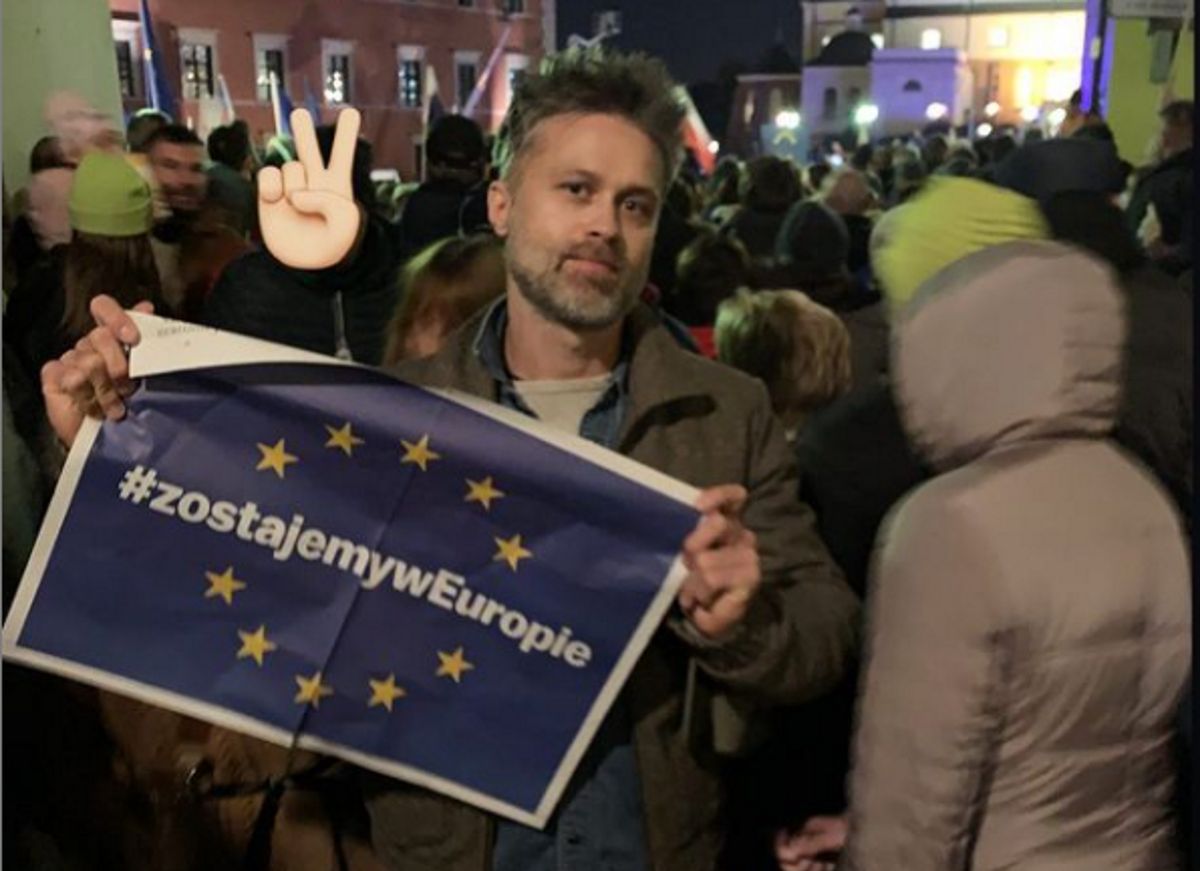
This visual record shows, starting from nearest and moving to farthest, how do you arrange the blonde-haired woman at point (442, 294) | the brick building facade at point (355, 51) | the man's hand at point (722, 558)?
the man's hand at point (722, 558) < the blonde-haired woman at point (442, 294) < the brick building facade at point (355, 51)

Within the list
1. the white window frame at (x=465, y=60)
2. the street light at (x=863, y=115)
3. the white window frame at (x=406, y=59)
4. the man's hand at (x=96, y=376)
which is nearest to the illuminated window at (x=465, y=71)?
the white window frame at (x=465, y=60)

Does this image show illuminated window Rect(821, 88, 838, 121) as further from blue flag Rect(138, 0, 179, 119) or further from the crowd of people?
the crowd of people

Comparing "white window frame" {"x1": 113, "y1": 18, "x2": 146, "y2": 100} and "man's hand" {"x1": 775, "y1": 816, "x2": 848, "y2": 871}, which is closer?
"man's hand" {"x1": 775, "y1": 816, "x2": 848, "y2": 871}

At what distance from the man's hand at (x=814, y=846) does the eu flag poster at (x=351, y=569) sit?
23.4 inches

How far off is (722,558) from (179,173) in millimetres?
3029

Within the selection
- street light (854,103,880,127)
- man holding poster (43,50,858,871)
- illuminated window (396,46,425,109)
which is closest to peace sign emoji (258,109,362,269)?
man holding poster (43,50,858,871)

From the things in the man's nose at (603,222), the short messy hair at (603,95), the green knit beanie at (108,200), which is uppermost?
the short messy hair at (603,95)

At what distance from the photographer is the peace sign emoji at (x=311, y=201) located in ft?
6.25

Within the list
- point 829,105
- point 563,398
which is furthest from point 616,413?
point 829,105

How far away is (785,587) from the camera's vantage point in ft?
6.56

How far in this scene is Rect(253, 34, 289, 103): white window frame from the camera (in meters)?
28.0

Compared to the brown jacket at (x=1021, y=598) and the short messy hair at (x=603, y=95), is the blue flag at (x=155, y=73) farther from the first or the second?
the brown jacket at (x=1021, y=598)

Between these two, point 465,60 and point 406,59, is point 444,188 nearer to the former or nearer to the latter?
point 406,59

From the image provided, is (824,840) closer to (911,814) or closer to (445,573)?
(911,814)
